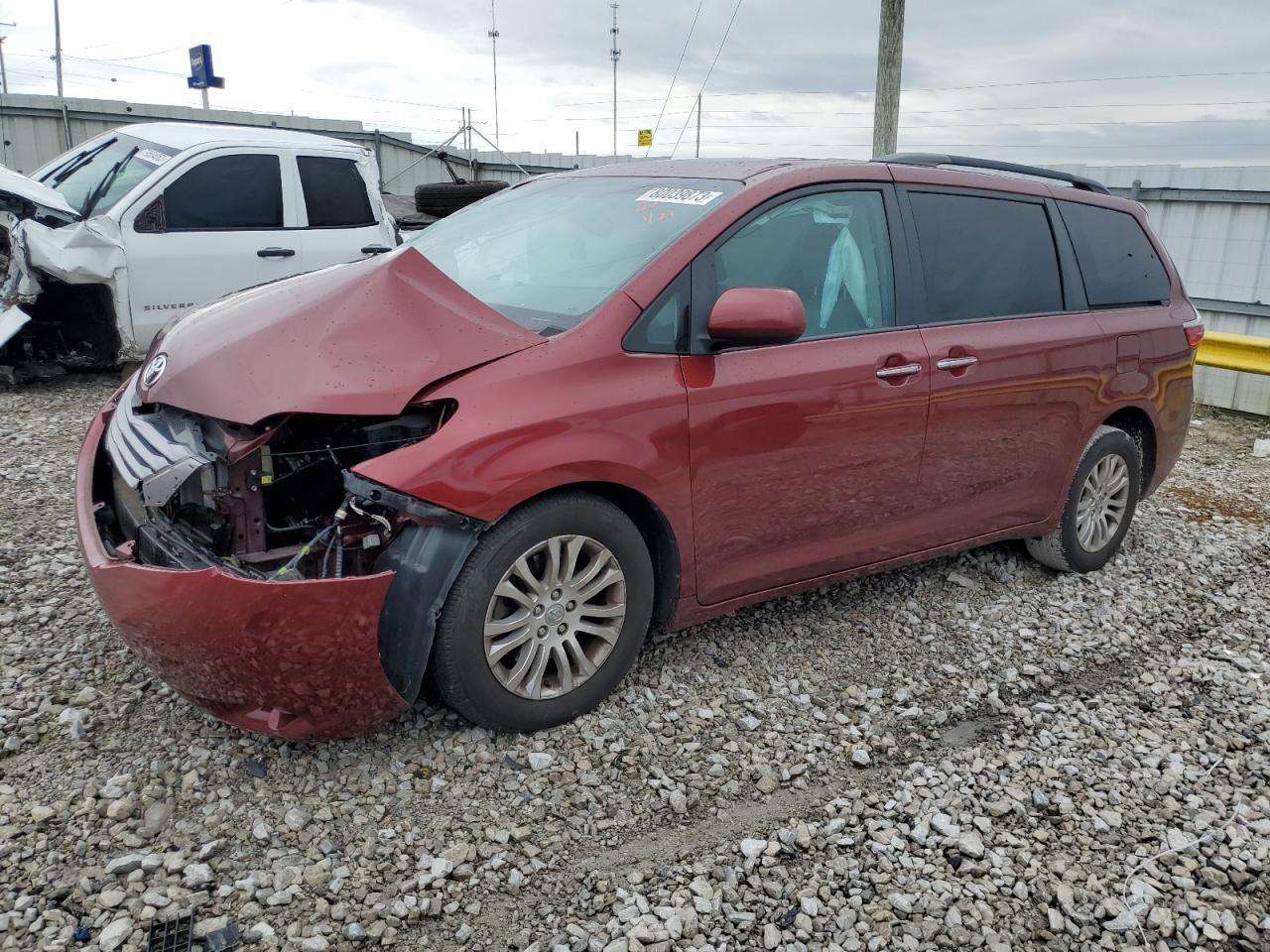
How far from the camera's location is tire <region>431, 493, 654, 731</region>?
2.84 m

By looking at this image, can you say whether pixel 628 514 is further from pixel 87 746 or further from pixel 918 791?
pixel 87 746

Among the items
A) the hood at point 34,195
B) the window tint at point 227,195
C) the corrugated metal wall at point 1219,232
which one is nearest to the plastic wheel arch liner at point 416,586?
the hood at point 34,195

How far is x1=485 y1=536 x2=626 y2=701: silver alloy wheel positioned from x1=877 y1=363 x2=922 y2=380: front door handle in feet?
4.23

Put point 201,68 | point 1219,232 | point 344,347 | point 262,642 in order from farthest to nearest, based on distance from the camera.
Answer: point 201,68 < point 1219,232 < point 344,347 < point 262,642

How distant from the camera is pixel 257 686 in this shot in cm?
268

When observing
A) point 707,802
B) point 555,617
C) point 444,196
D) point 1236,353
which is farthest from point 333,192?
point 1236,353

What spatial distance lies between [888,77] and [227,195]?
612cm

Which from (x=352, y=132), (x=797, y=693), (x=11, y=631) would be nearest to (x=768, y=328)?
(x=797, y=693)

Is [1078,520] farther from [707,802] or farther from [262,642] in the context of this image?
[262,642]

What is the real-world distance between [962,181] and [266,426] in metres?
2.94

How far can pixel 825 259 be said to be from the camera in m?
3.66

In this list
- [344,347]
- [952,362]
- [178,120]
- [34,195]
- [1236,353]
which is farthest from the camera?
[178,120]

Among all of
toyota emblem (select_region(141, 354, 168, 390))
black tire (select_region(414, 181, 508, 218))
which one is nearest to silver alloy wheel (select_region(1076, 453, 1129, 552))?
toyota emblem (select_region(141, 354, 168, 390))

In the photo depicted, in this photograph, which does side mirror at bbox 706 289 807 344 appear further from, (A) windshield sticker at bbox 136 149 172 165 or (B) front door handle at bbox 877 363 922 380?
(A) windshield sticker at bbox 136 149 172 165
